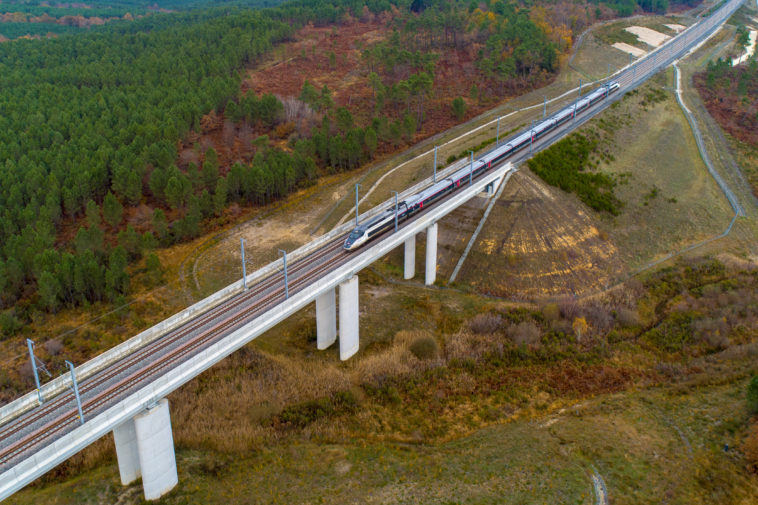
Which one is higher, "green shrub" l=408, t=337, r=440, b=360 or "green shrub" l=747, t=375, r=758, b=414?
"green shrub" l=747, t=375, r=758, b=414

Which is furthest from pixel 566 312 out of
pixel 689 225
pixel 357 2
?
pixel 357 2

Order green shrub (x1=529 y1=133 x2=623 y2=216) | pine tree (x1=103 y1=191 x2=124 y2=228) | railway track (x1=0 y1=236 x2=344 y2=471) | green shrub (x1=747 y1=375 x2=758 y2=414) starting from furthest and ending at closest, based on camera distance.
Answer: green shrub (x1=529 y1=133 x2=623 y2=216)
pine tree (x1=103 y1=191 x2=124 y2=228)
green shrub (x1=747 y1=375 x2=758 y2=414)
railway track (x1=0 y1=236 x2=344 y2=471)

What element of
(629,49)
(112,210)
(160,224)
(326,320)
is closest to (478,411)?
(326,320)

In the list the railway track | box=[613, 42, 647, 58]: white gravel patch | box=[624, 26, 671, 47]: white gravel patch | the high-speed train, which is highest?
box=[624, 26, 671, 47]: white gravel patch

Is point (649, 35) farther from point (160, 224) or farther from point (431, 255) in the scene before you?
point (160, 224)

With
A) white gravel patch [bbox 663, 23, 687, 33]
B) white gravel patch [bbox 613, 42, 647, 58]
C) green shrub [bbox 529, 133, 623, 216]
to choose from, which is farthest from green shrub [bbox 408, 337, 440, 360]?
white gravel patch [bbox 663, 23, 687, 33]

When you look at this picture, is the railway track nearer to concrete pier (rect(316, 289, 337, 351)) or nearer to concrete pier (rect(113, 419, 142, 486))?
concrete pier (rect(113, 419, 142, 486))

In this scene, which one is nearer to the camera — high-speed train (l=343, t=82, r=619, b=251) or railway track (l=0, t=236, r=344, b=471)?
railway track (l=0, t=236, r=344, b=471)
